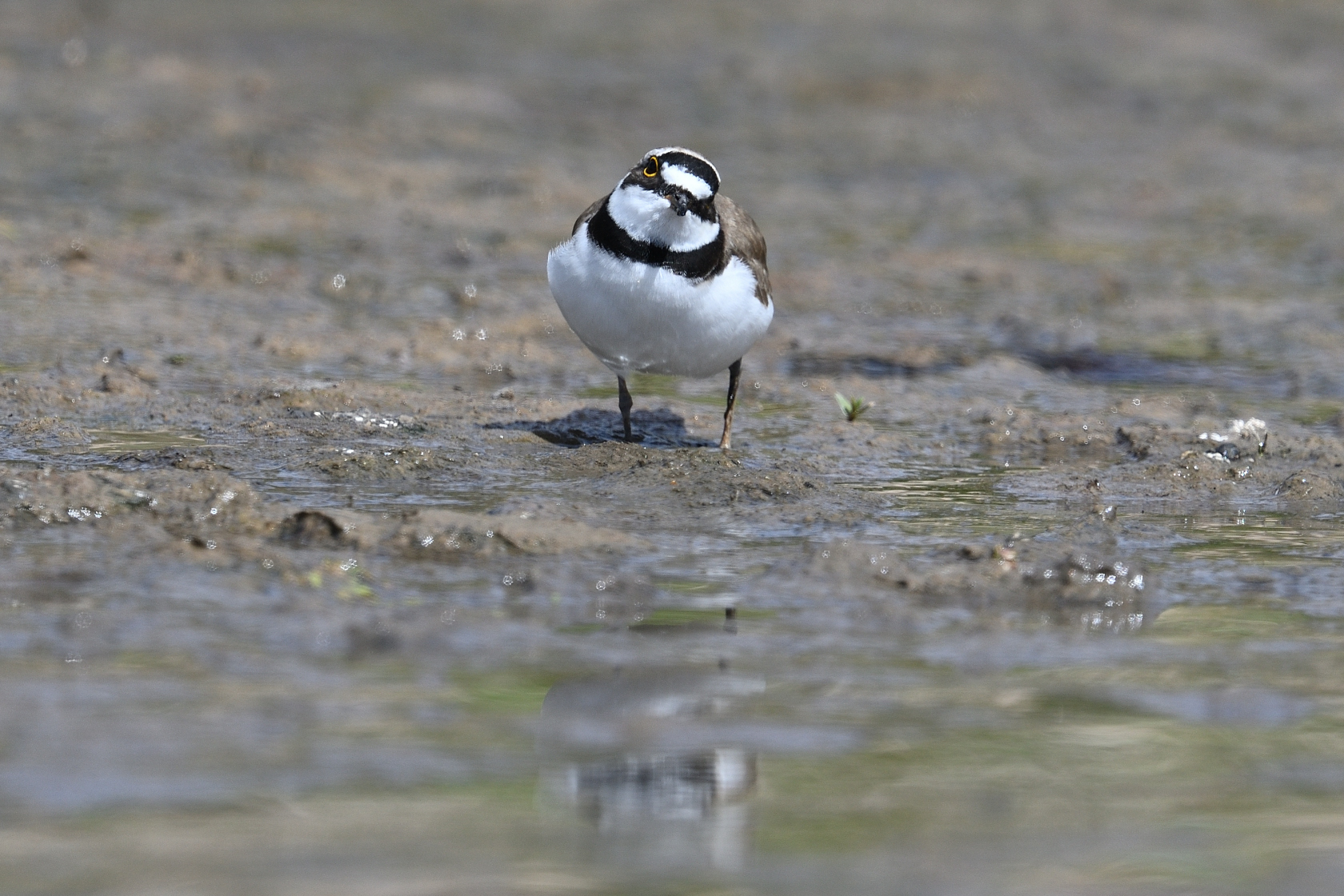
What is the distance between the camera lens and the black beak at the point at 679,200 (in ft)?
20.4

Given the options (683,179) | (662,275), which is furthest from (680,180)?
(662,275)

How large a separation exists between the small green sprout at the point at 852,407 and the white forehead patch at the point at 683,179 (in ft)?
6.37

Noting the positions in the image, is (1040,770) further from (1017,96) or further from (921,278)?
(1017,96)

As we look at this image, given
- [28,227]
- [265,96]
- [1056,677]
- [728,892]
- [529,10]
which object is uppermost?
[529,10]

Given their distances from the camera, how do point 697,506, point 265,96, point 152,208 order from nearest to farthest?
point 697,506 → point 152,208 → point 265,96

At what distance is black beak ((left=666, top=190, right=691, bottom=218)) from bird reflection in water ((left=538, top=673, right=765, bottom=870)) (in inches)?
86.7

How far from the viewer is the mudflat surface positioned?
3.68 meters

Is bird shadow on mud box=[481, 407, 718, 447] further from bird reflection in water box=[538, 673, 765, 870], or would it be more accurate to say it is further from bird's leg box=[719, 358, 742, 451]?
bird reflection in water box=[538, 673, 765, 870]

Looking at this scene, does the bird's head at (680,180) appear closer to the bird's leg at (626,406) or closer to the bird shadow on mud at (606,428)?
the bird's leg at (626,406)

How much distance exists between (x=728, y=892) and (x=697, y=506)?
2975 millimetres

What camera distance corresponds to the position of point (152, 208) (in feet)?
37.0

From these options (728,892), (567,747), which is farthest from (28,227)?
(728,892)

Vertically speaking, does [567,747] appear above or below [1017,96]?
below

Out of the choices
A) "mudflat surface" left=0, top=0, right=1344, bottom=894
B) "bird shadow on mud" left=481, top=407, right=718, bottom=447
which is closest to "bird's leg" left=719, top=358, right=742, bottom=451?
"mudflat surface" left=0, top=0, right=1344, bottom=894
